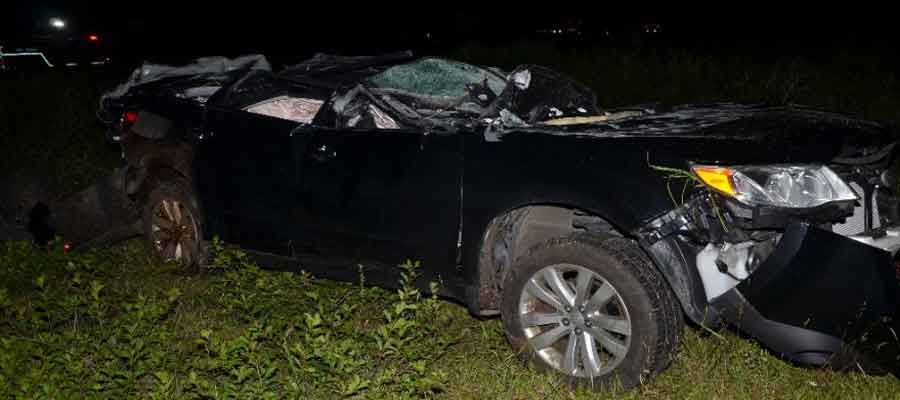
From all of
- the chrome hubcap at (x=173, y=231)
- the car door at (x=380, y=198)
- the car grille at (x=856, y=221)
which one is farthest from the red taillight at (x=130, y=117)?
the car grille at (x=856, y=221)

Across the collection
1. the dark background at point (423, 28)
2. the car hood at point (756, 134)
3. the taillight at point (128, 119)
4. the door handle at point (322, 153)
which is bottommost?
the dark background at point (423, 28)

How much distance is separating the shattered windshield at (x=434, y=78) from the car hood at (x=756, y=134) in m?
1.00

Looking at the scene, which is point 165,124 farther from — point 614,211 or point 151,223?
point 614,211

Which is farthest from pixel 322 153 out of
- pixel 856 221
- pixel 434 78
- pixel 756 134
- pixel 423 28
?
pixel 423 28

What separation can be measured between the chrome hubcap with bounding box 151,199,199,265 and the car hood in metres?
2.55

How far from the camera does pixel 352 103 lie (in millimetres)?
4965

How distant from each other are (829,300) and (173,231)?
4.02 meters

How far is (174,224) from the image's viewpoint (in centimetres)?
585

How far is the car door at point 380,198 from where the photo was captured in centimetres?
434

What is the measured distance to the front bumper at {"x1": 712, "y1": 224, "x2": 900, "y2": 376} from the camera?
11.0 ft

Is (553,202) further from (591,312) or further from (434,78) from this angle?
(434,78)

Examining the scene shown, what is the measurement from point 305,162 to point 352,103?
1.35ft

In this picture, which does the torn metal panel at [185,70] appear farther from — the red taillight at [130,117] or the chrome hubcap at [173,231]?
the chrome hubcap at [173,231]

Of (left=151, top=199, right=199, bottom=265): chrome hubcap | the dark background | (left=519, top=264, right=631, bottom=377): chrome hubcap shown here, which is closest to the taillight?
(left=151, top=199, right=199, bottom=265): chrome hubcap
